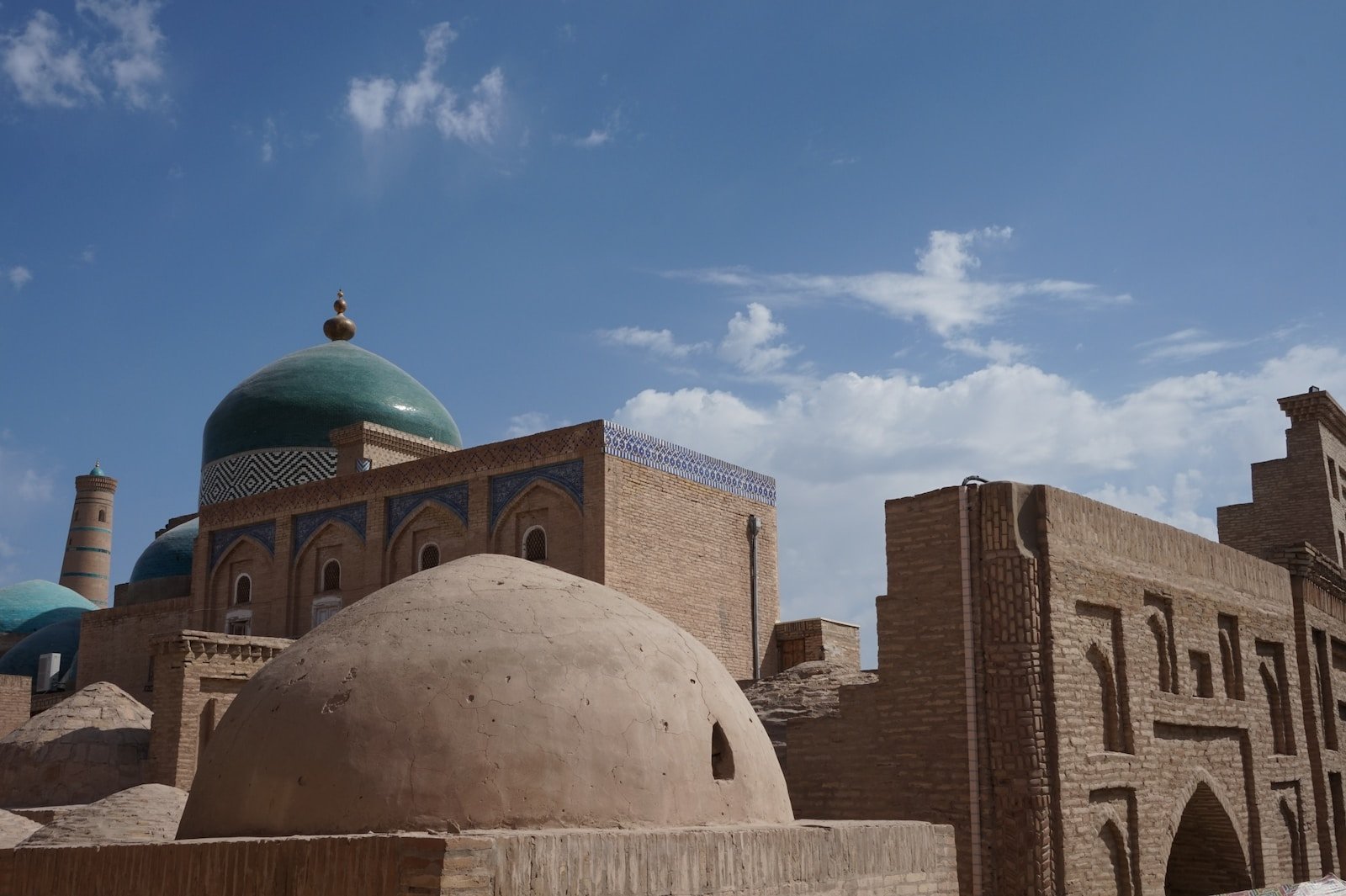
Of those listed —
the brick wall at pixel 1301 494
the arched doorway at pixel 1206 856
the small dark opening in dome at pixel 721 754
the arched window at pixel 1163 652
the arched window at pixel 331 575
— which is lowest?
the arched doorway at pixel 1206 856

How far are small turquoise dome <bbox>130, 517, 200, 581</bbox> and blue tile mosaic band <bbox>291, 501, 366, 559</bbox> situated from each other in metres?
5.61

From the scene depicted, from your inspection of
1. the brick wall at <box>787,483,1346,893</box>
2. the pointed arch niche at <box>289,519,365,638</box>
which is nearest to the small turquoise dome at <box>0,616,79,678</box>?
the pointed arch niche at <box>289,519,365,638</box>

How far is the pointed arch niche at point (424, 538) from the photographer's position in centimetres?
2025

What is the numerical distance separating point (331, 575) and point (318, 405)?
5.61m

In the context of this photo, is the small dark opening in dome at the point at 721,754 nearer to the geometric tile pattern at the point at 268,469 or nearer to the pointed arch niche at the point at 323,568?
the pointed arch niche at the point at 323,568

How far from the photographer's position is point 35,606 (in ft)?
106

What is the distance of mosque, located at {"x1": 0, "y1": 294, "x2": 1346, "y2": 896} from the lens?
5.34 metres

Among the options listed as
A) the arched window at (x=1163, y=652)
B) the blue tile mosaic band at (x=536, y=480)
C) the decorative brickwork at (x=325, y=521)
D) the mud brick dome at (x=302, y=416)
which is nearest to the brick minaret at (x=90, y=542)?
the mud brick dome at (x=302, y=416)

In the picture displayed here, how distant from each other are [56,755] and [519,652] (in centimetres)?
1207

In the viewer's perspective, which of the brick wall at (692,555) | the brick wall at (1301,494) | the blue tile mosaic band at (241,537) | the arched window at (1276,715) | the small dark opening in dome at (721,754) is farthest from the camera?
the blue tile mosaic band at (241,537)

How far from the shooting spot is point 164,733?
15844 millimetres

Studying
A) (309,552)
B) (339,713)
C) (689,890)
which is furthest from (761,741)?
(309,552)

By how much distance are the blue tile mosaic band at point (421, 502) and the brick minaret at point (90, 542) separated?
69.9ft

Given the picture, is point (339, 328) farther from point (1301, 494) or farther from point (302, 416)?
point (1301, 494)
